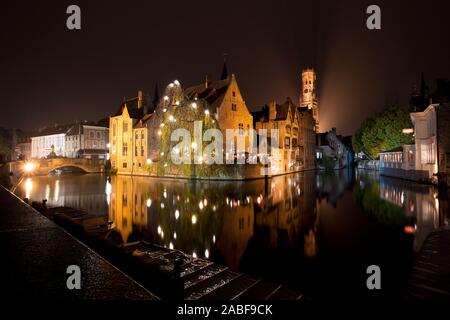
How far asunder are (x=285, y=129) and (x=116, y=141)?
40.9 metres

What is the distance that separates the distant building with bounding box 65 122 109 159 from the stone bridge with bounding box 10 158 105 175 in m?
13.8

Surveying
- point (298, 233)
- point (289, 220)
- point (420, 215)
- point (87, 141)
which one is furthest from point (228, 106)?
point (87, 141)

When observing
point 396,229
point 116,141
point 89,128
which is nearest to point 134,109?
point 116,141

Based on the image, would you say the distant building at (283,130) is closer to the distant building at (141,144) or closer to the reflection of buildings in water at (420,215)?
the distant building at (141,144)

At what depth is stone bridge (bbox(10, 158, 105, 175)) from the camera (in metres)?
54.6

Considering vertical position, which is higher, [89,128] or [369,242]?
[89,128]

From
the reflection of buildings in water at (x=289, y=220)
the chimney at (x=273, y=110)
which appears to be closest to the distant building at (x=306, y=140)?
the chimney at (x=273, y=110)

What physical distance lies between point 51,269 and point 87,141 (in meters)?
89.7

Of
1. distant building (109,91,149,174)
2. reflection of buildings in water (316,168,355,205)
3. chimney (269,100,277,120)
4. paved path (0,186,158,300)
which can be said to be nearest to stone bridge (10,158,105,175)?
distant building (109,91,149,174)

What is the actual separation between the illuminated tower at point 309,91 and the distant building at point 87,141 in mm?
99761

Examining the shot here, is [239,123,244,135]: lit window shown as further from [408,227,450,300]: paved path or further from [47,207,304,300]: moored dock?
[47,207,304,300]: moored dock

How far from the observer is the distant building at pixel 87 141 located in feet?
277

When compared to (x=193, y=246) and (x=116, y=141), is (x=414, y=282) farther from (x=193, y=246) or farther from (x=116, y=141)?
(x=116, y=141)
